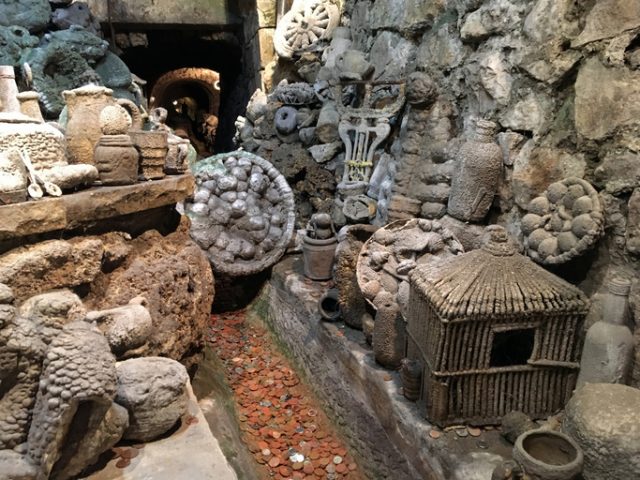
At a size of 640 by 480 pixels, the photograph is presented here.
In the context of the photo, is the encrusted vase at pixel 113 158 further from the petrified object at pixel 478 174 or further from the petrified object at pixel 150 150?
the petrified object at pixel 478 174

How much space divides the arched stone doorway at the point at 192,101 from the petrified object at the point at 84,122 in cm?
1212

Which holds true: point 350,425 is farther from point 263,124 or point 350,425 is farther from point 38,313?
point 263,124

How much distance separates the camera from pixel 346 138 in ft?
18.7

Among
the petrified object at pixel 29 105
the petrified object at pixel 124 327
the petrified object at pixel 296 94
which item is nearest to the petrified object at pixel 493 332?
the petrified object at pixel 124 327

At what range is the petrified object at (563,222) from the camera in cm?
270

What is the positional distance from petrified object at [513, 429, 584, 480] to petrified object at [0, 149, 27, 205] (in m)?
2.40

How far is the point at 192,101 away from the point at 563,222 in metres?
15.7

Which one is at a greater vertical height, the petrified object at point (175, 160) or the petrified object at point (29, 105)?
the petrified object at point (29, 105)

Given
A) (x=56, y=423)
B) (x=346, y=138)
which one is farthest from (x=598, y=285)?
(x=346, y=138)

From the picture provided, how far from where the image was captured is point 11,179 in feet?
7.87

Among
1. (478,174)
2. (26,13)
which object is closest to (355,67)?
(478,174)

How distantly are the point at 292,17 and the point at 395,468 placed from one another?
669cm

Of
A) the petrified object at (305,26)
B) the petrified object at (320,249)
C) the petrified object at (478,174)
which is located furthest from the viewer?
the petrified object at (305,26)

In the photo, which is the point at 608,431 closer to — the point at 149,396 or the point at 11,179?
the point at 149,396
